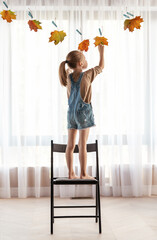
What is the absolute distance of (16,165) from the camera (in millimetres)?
4484

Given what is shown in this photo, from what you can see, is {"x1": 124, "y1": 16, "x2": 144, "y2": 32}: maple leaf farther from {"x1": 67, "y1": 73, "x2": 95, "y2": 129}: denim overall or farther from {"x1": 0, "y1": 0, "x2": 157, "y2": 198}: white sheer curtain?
{"x1": 0, "y1": 0, "x2": 157, "y2": 198}: white sheer curtain

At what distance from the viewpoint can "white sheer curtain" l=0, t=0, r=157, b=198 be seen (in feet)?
14.5

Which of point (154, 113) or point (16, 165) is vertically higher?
point (154, 113)

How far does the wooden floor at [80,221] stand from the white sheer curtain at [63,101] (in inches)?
11.2

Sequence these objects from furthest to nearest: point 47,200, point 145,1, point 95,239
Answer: point 145,1 < point 47,200 < point 95,239

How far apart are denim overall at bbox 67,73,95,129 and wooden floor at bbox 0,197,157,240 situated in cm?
94

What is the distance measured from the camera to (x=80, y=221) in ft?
10.8

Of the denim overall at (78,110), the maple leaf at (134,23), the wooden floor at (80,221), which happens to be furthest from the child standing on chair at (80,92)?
the wooden floor at (80,221)

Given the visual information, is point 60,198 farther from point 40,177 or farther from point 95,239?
point 95,239

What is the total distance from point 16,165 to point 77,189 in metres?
0.87

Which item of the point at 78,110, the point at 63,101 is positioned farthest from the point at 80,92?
the point at 63,101

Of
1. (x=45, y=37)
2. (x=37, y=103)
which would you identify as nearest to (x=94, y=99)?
(x=37, y=103)

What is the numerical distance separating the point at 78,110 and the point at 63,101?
1.68m

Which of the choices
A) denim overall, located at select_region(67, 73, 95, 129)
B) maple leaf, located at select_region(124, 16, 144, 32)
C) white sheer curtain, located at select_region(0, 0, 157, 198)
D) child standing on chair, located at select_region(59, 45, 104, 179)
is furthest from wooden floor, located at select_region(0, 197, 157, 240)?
maple leaf, located at select_region(124, 16, 144, 32)
